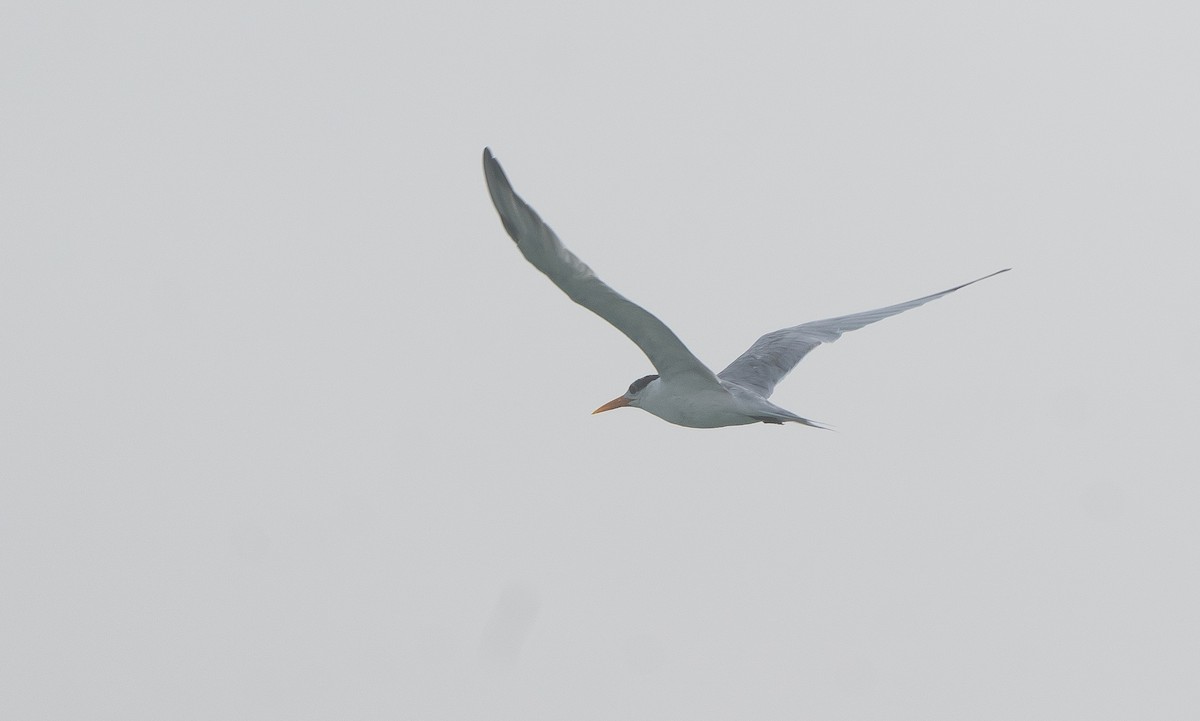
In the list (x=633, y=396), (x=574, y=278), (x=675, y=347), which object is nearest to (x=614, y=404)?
(x=633, y=396)

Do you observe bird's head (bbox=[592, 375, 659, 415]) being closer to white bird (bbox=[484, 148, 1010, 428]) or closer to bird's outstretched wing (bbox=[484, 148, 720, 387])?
white bird (bbox=[484, 148, 1010, 428])

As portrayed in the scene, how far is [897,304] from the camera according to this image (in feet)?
48.7

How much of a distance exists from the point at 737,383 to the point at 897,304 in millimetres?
2623

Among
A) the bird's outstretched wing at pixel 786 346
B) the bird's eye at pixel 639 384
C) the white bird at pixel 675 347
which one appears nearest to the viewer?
the white bird at pixel 675 347

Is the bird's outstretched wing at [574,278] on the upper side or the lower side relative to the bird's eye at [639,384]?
upper

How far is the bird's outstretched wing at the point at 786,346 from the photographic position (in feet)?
45.0

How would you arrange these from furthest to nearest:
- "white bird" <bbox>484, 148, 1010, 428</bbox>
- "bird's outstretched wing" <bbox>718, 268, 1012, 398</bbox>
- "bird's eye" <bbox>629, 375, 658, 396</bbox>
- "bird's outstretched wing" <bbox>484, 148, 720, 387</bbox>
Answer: "bird's outstretched wing" <bbox>718, 268, 1012, 398</bbox>
"bird's eye" <bbox>629, 375, 658, 396</bbox>
"white bird" <bbox>484, 148, 1010, 428</bbox>
"bird's outstretched wing" <bbox>484, 148, 720, 387</bbox>

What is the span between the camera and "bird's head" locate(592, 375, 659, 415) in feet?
40.3

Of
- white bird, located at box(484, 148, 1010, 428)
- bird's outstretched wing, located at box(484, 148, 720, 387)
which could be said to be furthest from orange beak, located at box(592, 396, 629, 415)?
bird's outstretched wing, located at box(484, 148, 720, 387)

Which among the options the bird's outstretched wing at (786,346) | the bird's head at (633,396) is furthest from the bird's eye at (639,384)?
the bird's outstretched wing at (786,346)

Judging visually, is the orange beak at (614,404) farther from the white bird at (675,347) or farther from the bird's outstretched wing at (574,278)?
the bird's outstretched wing at (574,278)

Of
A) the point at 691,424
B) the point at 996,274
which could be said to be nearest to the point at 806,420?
the point at 691,424

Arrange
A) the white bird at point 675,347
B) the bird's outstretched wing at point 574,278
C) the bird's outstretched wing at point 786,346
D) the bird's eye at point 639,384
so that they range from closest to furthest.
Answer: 1. the bird's outstretched wing at point 574,278
2. the white bird at point 675,347
3. the bird's eye at point 639,384
4. the bird's outstretched wing at point 786,346

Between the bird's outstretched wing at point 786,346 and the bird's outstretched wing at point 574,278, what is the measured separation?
2497mm
